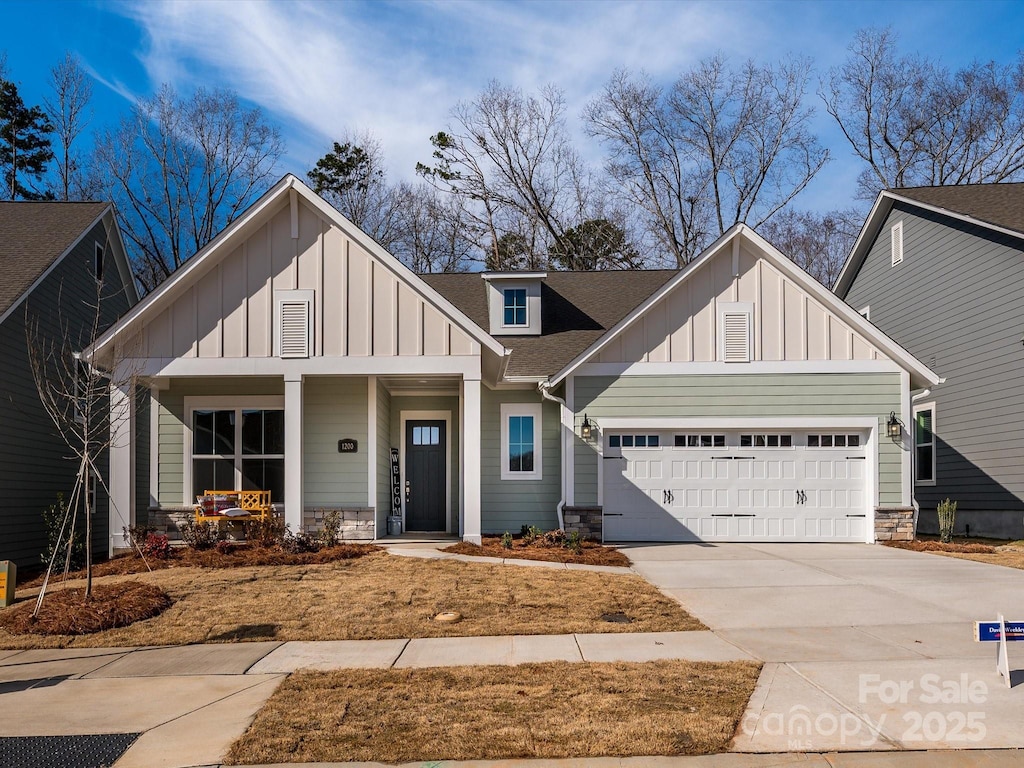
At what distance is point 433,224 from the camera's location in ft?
117

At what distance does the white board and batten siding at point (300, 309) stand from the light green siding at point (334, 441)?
1453mm

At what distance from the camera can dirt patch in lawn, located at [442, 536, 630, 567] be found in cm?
1371

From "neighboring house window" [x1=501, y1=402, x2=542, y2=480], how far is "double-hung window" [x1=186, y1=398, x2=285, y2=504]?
4173mm

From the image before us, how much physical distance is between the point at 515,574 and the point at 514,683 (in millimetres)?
5183

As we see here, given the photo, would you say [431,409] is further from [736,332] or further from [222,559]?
[222,559]

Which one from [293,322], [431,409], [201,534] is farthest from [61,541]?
[431,409]

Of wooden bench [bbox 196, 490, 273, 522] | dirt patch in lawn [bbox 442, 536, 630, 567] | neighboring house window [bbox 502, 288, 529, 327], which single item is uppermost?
neighboring house window [bbox 502, 288, 529, 327]

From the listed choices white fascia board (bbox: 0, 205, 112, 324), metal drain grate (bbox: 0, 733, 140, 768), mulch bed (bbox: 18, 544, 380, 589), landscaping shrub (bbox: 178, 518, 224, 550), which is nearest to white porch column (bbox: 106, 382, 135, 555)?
mulch bed (bbox: 18, 544, 380, 589)

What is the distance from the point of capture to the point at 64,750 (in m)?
5.55

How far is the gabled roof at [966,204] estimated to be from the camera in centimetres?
1794

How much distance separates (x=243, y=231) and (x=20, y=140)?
976 inches

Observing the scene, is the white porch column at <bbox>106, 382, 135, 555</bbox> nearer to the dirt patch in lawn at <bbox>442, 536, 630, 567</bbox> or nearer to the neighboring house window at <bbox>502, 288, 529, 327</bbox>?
the dirt patch in lawn at <bbox>442, 536, 630, 567</bbox>

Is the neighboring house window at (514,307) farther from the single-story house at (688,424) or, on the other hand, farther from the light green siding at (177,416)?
the light green siding at (177,416)

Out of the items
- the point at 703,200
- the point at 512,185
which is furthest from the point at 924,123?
the point at 512,185
